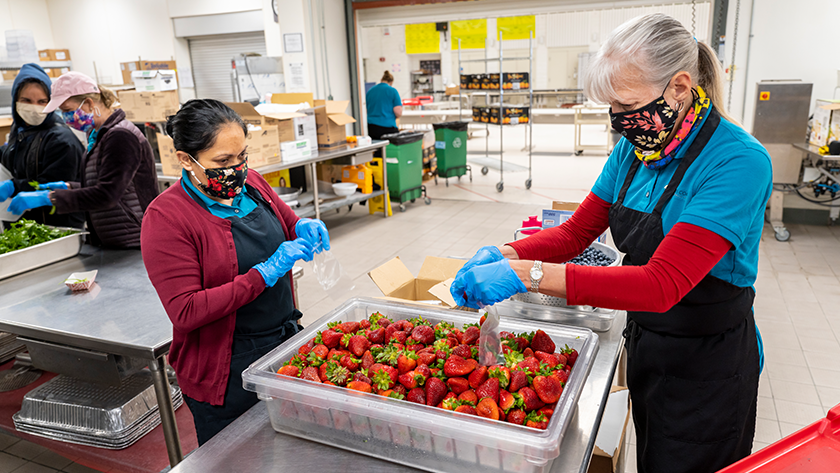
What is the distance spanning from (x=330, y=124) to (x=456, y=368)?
16.6 feet

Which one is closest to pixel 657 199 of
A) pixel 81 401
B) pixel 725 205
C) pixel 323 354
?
pixel 725 205

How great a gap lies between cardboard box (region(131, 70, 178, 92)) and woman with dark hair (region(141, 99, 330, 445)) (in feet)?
17.2

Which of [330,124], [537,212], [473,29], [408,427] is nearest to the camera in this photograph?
[408,427]

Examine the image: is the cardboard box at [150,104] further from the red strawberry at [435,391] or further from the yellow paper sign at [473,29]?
the yellow paper sign at [473,29]

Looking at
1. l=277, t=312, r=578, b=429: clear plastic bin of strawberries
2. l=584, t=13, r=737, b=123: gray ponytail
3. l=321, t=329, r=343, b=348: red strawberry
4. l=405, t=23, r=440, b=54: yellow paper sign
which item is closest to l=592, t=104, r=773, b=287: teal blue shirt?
l=584, t=13, r=737, b=123: gray ponytail

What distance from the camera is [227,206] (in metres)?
1.70

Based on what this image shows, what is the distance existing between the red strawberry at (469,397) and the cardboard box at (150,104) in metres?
5.51

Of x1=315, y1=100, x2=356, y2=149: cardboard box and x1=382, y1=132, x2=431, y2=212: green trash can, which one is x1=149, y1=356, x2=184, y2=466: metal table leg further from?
x1=382, y1=132, x2=431, y2=212: green trash can

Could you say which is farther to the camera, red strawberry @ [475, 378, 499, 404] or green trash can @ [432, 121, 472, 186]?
green trash can @ [432, 121, 472, 186]

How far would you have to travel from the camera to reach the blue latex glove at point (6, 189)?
318 centimetres

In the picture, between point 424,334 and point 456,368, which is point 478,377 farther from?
point 424,334

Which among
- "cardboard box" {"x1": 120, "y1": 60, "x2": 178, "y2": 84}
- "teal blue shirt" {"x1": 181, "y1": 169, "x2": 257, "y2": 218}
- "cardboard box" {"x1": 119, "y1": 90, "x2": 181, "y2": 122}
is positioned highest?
"cardboard box" {"x1": 120, "y1": 60, "x2": 178, "y2": 84}

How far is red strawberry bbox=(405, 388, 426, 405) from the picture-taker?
1203 mm

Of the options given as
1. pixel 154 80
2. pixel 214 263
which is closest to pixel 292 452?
pixel 214 263
